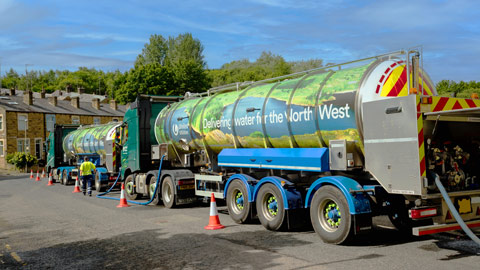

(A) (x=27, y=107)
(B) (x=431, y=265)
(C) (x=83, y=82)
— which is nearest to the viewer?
(B) (x=431, y=265)

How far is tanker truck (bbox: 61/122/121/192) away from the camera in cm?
1786

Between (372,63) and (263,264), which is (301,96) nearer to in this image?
(372,63)

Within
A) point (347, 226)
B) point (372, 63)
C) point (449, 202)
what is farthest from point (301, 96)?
point (449, 202)

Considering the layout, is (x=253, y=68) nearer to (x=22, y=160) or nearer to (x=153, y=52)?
(x=153, y=52)

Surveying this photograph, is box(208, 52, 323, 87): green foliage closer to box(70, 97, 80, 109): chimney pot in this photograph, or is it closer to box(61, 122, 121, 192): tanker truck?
box(70, 97, 80, 109): chimney pot

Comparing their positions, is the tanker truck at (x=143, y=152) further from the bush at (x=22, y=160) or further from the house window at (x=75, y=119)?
the house window at (x=75, y=119)

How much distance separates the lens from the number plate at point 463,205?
261 inches

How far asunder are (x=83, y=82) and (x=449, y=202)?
118026mm

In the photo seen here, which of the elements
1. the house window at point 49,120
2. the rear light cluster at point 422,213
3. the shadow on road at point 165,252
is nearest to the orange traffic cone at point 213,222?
the shadow on road at point 165,252

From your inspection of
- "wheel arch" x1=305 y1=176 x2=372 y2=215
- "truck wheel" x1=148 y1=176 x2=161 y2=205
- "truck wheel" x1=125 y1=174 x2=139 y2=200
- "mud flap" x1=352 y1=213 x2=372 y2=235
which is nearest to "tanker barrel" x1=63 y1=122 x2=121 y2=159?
"truck wheel" x1=125 y1=174 x2=139 y2=200

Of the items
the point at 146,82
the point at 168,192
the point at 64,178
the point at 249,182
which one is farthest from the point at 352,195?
the point at 146,82

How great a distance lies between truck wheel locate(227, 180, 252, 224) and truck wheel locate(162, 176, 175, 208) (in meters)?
3.08

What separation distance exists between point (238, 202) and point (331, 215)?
2.97 meters

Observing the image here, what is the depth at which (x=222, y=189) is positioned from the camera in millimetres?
11023
